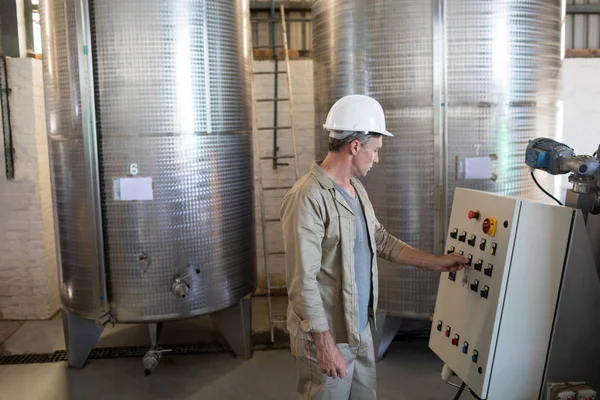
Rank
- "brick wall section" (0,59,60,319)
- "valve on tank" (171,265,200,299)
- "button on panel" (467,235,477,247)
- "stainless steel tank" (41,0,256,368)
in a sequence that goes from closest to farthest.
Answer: "button on panel" (467,235,477,247) → "stainless steel tank" (41,0,256,368) → "valve on tank" (171,265,200,299) → "brick wall section" (0,59,60,319)

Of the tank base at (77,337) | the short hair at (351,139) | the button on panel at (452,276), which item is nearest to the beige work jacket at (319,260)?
the short hair at (351,139)

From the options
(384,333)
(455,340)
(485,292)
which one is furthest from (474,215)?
(384,333)

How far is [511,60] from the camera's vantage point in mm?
3553

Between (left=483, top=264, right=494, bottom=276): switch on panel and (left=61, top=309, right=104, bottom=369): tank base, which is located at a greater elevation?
(left=483, top=264, right=494, bottom=276): switch on panel

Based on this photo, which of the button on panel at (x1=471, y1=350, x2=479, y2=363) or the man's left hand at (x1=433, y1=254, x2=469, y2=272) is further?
the man's left hand at (x1=433, y1=254, x2=469, y2=272)

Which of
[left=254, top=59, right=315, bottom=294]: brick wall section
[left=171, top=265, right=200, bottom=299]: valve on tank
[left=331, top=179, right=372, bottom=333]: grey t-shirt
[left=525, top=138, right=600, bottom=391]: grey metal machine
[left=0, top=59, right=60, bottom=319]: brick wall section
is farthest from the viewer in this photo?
[left=254, top=59, right=315, bottom=294]: brick wall section

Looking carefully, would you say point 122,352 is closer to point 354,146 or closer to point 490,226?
point 354,146

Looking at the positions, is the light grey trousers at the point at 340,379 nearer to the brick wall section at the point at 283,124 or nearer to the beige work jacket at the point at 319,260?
the beige work jacket at the point at 319,260

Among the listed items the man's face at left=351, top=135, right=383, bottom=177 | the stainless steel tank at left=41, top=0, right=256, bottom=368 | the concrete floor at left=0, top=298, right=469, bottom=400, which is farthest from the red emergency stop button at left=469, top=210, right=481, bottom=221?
the stainless steel tank at left=41, top=0, right=256, bottom=368

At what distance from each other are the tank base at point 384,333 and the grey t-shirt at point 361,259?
1676 mm

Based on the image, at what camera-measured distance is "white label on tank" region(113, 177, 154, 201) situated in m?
3.57

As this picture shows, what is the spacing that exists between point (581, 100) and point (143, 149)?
4493mm

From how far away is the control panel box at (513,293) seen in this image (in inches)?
85.5

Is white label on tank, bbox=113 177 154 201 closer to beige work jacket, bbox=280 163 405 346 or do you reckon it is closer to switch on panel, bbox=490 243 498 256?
beige work jacket, bbox=280 163 405 346
